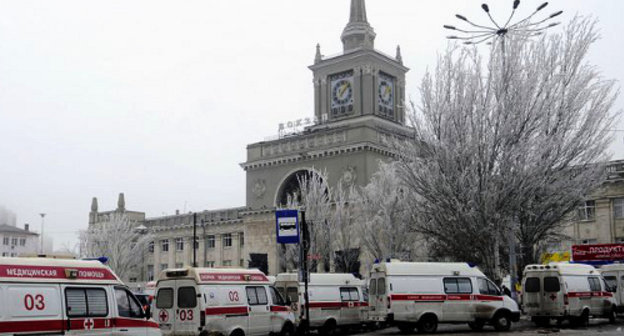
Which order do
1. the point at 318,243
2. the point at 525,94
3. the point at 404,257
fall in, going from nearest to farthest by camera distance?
the point at 525,94 → the point at 404,257 → the point at 318,243

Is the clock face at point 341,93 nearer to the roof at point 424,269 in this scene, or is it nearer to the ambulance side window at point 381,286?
the roof at point 424,269

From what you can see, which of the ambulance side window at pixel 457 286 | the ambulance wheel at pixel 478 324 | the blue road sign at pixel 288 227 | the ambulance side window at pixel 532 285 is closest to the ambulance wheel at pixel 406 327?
the ambulance side window at pixel 457 286

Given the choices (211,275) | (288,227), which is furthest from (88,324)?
(288,227)

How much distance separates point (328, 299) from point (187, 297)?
8.17 metres

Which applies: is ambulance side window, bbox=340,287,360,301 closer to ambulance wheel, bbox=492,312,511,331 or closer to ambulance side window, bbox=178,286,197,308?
ambulance wheel, bbox=492,312,511,331

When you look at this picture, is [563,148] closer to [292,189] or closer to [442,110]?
[442,110]

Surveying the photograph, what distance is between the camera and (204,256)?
239 feet

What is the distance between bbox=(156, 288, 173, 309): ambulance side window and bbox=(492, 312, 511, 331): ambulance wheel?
37.0 ft

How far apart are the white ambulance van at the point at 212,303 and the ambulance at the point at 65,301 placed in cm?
297

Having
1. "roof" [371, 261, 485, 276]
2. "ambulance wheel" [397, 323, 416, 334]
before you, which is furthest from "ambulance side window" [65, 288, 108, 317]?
"ambulance wheel" [397, 323, 416, 334]

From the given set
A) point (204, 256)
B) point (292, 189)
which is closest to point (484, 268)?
point (292, 189)

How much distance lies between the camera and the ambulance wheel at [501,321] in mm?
23766

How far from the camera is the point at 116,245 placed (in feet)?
223

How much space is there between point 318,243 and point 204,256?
79.1 feet
